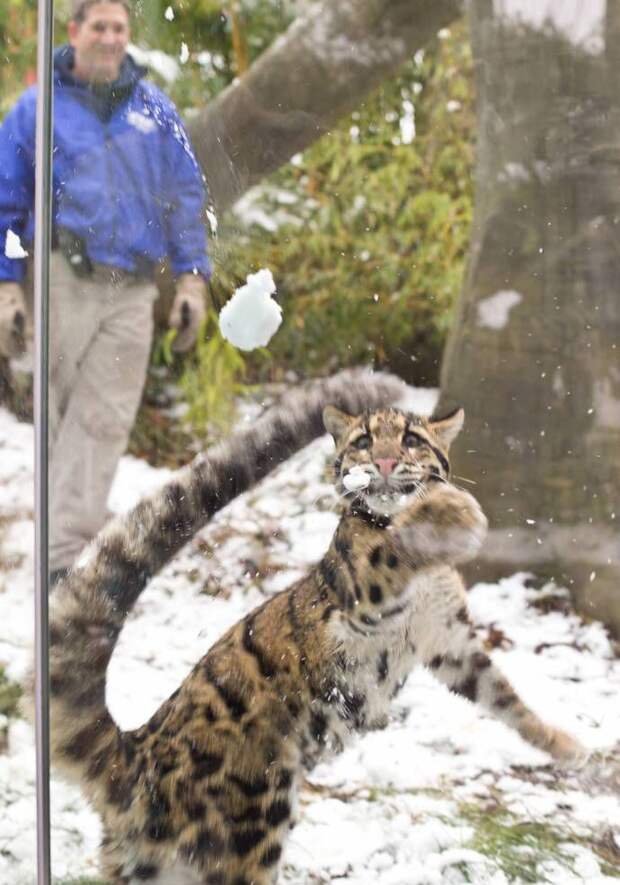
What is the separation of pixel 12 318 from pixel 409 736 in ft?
3.55

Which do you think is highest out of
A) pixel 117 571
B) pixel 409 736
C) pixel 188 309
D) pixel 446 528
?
pixel 188 309

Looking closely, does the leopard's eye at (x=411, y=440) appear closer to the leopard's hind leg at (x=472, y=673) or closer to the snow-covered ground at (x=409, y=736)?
the snow-covered ground at (x=409, y=736)

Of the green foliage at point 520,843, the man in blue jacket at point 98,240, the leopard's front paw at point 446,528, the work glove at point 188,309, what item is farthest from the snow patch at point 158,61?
the green foliage at point 520,843

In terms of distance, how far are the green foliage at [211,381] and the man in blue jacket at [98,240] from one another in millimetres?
32

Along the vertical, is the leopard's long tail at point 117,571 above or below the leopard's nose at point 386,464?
below

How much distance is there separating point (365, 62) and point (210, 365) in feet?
1.90

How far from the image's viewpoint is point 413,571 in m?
1.60

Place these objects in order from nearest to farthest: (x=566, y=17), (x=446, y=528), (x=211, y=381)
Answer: (x=566, y=17)
(x=446, y=528)
(x=211, y=381)

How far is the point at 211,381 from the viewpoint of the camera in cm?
167

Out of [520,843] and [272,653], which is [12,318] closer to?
[272,653]

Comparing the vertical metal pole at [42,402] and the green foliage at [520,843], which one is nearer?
the green foliage at [520,843]

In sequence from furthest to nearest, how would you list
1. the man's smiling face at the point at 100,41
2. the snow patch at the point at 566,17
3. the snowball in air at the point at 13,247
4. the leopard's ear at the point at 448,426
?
the snowball in air at the point at 13,247, the man's smiling face at the point at 100,41, the leopard's ear at the point at 448,426, the snow patch at the point at 566,17

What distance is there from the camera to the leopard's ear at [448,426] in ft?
5.07

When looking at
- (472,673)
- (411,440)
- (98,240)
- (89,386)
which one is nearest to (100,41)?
(98,240)
